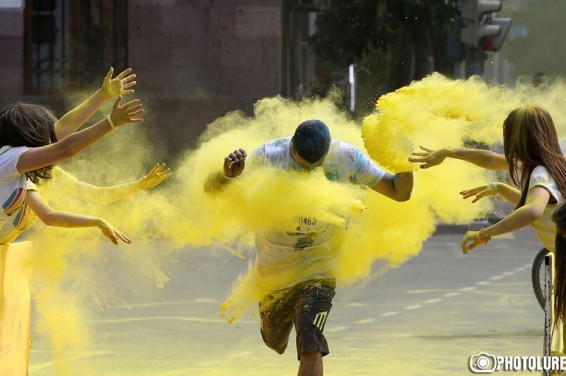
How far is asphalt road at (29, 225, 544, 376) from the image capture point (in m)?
9.85

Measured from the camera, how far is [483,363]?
973 centimetres

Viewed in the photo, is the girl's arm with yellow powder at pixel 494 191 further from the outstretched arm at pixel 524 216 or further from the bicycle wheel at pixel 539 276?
the bicycle wheel at pixel 539 276

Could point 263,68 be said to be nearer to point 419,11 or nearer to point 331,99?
point 419,11

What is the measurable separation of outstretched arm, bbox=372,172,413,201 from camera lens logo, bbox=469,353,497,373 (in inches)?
83.6

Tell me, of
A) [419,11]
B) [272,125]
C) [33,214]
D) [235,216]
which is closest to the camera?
[33,214]

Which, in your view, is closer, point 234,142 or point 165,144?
point 234,142

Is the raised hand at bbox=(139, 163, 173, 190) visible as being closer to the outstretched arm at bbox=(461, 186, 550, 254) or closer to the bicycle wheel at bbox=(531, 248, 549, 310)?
the outstretched arm at bbox=(461, 186, 550, 254)

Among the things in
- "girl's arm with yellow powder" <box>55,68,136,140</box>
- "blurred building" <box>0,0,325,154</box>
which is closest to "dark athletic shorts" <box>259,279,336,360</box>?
"girl's arm with yellow powder" <box>55,68,136,140</box>

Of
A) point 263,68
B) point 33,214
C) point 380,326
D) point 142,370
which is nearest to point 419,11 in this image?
point 263,68

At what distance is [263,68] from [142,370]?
18500 mm

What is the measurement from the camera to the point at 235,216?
7723 mm

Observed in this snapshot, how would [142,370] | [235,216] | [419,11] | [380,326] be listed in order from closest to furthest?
[235,216], [142,370], [380,326], [419,11]

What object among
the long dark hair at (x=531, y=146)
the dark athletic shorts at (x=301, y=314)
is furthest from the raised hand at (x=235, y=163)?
the long dark hair at (x=531, y=146)

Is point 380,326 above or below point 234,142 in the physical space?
below
